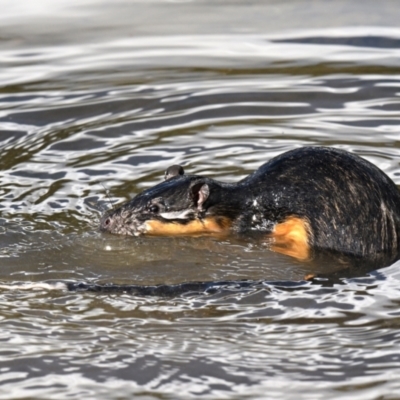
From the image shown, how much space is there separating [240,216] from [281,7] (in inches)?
274

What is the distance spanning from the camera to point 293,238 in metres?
7.28

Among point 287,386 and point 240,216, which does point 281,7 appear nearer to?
point 240,216

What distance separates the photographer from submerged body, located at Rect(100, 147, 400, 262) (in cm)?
726

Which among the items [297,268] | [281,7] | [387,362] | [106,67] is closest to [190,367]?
[387,362]

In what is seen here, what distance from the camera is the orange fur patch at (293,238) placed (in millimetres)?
7191

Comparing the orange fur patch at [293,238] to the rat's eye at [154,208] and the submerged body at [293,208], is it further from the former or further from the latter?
the rat's eye at [154,208]

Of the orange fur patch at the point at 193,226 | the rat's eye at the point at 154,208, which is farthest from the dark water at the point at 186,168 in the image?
the rat's eye at the point at 154,208

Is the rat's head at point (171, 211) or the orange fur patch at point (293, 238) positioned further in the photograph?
the rat's head at point (171, 211)

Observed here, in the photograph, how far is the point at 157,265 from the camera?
7078mm

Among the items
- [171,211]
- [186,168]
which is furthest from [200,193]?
[186,168]

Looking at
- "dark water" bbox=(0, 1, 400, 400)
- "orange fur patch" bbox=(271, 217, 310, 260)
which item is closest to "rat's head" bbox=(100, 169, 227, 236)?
"dark water" bbox=(0, 1, 400, 400)

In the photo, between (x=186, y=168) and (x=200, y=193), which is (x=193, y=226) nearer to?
(x=200, y=193)

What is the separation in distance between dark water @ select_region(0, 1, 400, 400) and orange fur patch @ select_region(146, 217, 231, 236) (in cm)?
8

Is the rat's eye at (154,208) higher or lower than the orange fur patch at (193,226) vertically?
higher
